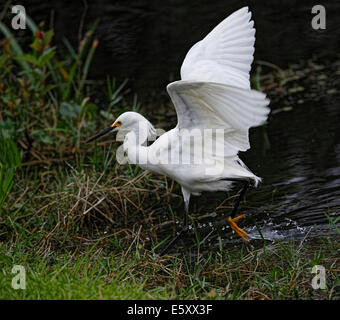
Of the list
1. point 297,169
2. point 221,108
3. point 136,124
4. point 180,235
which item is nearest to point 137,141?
point 136,124

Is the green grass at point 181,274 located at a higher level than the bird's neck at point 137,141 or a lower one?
lower

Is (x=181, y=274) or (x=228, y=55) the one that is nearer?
(x=181, y=274)

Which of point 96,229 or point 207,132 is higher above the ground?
point 207,132

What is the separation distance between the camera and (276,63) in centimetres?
880

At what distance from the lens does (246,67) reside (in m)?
4.73

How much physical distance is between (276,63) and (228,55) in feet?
13.7

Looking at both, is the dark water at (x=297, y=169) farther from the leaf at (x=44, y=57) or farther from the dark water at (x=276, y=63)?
the leaf at (x=44, y=57)

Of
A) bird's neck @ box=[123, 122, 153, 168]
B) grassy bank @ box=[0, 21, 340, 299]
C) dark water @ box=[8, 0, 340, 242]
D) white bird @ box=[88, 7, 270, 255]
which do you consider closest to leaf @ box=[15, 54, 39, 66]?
grassy bank @ box=[0, 21, 340, 299]

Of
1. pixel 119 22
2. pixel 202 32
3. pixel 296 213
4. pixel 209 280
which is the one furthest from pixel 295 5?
pixel 209 280

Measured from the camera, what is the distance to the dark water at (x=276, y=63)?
5402 mm

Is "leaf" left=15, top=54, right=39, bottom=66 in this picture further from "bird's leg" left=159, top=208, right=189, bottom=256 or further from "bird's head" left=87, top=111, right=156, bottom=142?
"bird's leg" left=159, top=208, right=189, bottom=256

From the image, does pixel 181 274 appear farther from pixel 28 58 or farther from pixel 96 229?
pixel 28 58

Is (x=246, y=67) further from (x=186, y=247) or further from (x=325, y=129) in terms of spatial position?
(x=325, y=129)

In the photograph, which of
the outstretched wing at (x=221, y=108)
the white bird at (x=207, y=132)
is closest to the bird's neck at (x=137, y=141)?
the white bird at (x=207, y=132)
